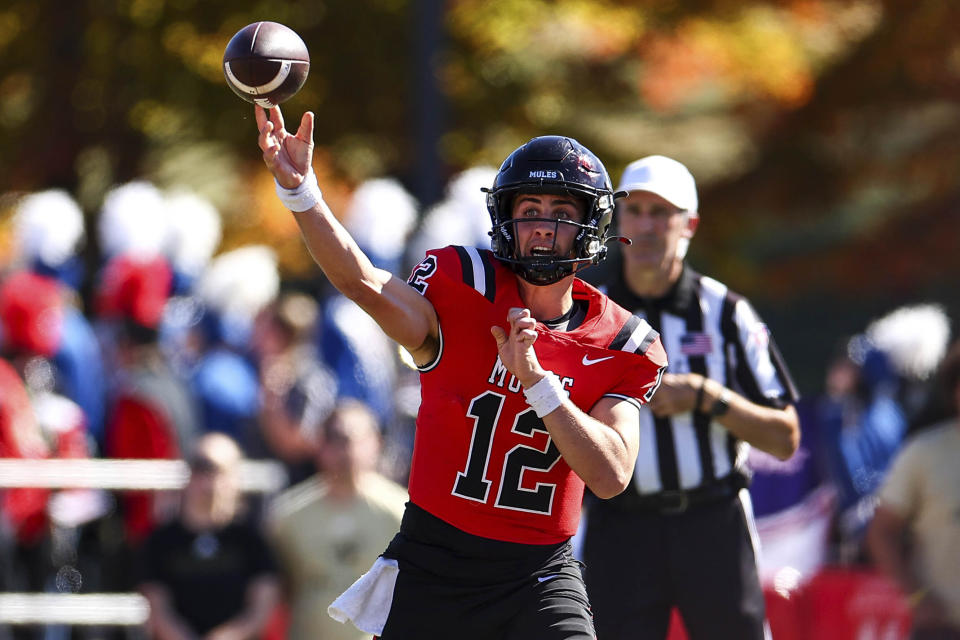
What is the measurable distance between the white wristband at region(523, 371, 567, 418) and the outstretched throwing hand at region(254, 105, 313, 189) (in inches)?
32.9

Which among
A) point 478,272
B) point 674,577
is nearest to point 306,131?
point 478,272

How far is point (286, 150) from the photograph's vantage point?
4.33 m

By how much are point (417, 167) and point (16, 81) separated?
4745mm

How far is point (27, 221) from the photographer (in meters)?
10.5

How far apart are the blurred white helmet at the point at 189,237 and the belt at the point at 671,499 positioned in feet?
19.1

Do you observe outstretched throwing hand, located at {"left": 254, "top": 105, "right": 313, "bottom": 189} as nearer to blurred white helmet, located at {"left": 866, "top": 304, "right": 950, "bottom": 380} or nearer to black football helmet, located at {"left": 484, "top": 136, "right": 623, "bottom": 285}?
black football helmet, located at {"left": 484, "top": 136, "right": 623, "bottom": 285}

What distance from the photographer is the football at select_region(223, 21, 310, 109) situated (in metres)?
4.34

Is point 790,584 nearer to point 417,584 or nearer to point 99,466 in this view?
point 99,466

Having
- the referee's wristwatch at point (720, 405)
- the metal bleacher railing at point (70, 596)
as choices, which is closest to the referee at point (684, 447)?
the referee's wristwatch at point (720, 405)

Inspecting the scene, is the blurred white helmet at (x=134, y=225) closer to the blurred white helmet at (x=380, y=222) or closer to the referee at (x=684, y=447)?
the blurred white helmet at (x=380, y=222)

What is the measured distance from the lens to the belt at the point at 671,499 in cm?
595

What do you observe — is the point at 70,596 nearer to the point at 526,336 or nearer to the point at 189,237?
the point at 189,237

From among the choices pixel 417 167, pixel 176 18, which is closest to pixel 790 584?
pixel 417 167

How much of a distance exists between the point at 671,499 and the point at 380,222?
17.8 ft
